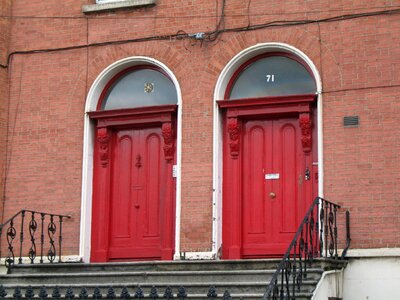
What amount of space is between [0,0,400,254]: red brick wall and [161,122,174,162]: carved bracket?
342 millimetres

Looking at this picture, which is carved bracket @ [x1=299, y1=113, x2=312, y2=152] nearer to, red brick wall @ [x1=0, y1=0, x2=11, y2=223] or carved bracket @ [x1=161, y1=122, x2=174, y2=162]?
carved bracket @ [x1=161, y1=122, x2=174, y2=162]

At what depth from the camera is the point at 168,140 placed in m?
13.8

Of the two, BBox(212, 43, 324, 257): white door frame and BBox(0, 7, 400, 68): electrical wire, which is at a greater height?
BBox(0, 7, 400, 68): electrical wire

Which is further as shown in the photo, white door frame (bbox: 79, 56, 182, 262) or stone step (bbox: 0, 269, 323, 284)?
white door frame (bbox: 79, 56, 182, 262)

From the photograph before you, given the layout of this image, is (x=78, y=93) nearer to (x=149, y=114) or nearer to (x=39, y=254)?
(x=149, y=114)

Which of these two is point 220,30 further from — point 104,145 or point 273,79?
point 104,145

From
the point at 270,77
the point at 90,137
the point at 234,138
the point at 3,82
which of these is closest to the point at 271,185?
the point at 234,138

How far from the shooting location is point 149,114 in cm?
1399

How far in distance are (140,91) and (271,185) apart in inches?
113

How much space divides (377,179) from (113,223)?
4567mm

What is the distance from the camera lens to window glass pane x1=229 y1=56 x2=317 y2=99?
43.5 feet

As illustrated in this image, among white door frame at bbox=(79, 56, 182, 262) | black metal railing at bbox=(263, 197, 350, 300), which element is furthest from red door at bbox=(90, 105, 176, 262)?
black metal railing at bbox=(263, 197, 350, 300)

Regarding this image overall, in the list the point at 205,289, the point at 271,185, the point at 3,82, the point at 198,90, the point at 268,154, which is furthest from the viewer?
the point at 3,82

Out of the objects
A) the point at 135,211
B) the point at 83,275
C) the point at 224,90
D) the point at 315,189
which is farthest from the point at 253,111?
the point at 83,275
